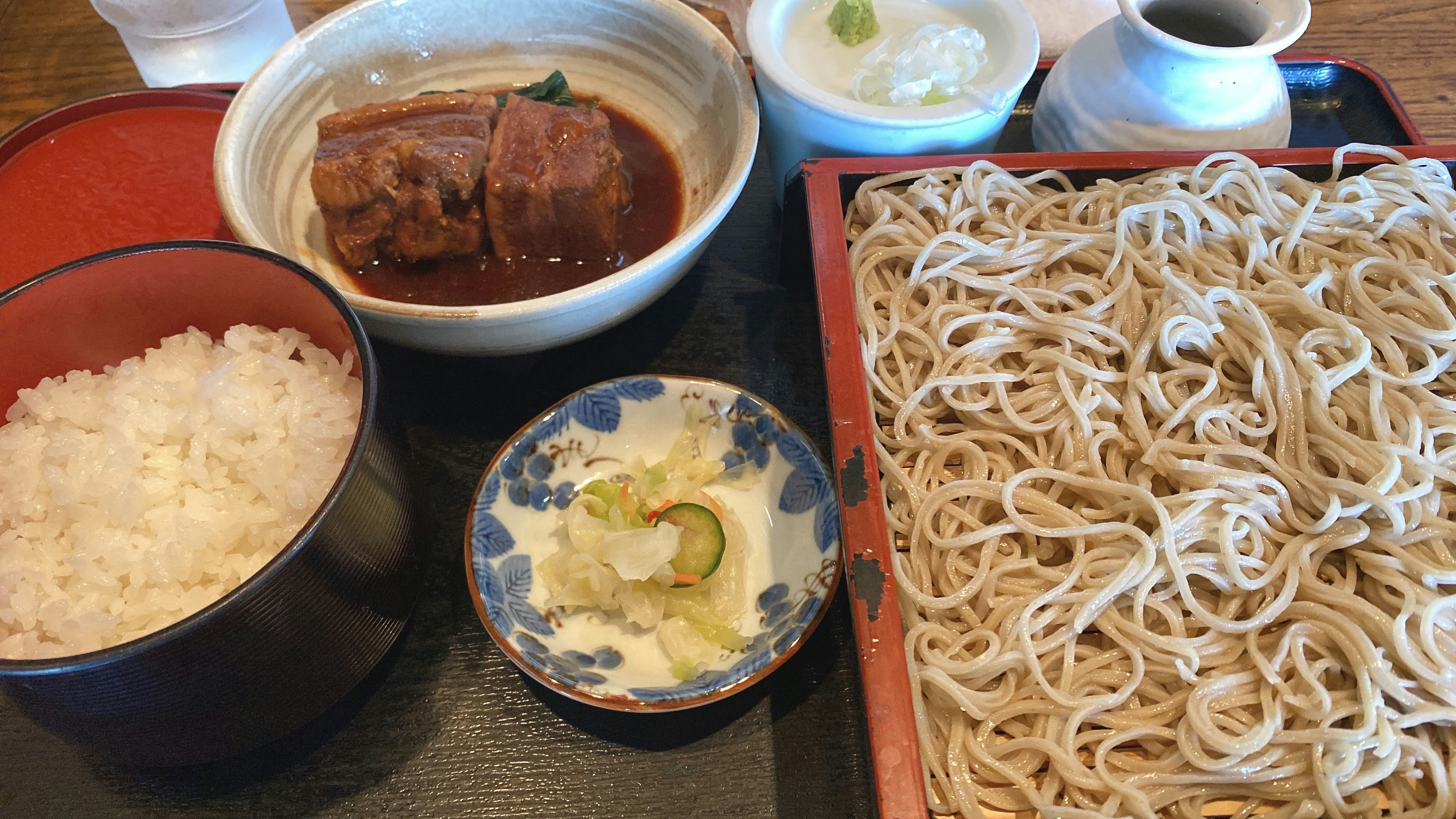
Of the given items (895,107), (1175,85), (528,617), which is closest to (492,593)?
(528,617)

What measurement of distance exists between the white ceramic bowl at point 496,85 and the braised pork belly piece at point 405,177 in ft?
0.43

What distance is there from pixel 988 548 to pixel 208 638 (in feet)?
3.53

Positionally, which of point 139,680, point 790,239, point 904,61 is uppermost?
point 904,61

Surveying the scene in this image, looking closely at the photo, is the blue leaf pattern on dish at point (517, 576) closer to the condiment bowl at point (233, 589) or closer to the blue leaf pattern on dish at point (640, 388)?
the condiment bowl at point (233, 589)

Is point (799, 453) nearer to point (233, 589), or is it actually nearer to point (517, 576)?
point (517, 576)

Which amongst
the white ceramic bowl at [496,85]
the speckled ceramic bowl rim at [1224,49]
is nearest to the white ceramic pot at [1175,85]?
the speckled ceramic bowl rim at [1224,49]

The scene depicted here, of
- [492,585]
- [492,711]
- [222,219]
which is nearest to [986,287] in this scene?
[492,585]

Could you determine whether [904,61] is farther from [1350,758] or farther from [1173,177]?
[1350,758]

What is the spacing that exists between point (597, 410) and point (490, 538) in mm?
324

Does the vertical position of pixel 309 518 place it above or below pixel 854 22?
below

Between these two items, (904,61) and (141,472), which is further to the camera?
(904,61)

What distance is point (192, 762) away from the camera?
3.74 ft

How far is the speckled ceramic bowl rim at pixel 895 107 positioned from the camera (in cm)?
160

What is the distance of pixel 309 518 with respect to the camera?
1.11 meters
